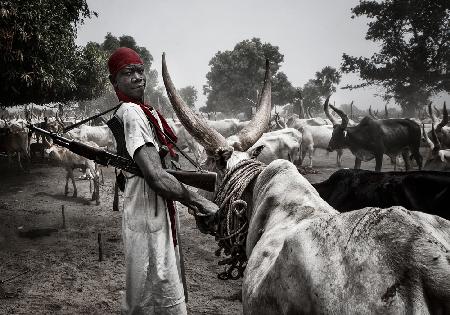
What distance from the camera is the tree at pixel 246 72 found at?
3925cm

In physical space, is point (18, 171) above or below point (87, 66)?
below

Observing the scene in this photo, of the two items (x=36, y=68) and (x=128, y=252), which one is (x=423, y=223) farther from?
(x=36, y=68)

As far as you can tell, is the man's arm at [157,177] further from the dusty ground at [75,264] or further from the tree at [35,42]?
the tree at [35,42]

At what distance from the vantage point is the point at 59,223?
715 centimetres

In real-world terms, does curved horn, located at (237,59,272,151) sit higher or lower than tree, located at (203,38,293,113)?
lower

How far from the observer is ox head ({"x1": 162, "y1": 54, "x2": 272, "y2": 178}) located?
2.73 meters

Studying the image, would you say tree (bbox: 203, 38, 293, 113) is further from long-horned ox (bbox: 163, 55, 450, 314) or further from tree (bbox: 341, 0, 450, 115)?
long-horned ox (bbox: 163, 55, 450, 314)

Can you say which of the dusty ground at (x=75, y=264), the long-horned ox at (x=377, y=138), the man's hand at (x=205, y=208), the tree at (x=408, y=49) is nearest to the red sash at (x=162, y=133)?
the man's hand at (x=205, y=208)

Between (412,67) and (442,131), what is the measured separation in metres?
15.0

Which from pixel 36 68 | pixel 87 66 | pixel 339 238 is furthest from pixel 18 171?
pixel 339 238

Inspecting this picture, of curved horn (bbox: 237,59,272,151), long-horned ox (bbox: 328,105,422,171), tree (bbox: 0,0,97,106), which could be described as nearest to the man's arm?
curved horn (bbox: 237,59,272,151)

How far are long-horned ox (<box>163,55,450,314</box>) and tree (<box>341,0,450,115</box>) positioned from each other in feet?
89.1

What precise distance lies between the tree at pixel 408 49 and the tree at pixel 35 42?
886 inches

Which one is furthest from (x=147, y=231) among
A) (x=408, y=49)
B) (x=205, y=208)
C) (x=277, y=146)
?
(x=408, y=49)
